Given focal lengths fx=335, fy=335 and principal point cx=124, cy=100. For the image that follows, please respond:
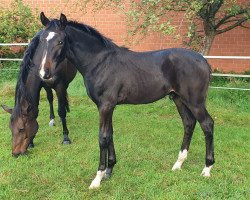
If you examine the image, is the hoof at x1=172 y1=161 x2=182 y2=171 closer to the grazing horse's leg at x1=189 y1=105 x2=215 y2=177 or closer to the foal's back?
the grazing horse's leg at x1=189 y1=105 x2=215 y2=177

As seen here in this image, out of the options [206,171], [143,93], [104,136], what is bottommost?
[206,171]

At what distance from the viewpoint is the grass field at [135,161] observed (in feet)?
12.9

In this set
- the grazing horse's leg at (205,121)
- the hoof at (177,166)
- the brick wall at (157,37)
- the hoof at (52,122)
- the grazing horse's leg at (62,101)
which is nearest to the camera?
the grazing horse's leg at (205,121)

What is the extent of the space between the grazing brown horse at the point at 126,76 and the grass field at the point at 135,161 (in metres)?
0.31

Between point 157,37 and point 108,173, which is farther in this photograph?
point 157,37

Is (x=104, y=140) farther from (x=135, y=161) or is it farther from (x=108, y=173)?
(x=135, y=161)

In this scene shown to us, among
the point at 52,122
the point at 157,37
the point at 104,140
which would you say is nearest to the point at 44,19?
the point at 104,140

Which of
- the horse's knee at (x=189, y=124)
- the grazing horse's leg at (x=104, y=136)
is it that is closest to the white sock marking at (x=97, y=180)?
the grazing horse's leg at (x=104, y=136)

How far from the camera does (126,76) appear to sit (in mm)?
4082

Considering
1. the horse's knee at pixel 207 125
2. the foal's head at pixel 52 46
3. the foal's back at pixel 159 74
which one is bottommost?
the horse's knee at pixel 207 125

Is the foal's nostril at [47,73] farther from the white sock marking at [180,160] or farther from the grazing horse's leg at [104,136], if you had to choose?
the white sock marking at [180,160]

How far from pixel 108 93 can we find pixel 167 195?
1352 mm

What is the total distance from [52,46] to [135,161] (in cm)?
214

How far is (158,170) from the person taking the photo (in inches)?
178
